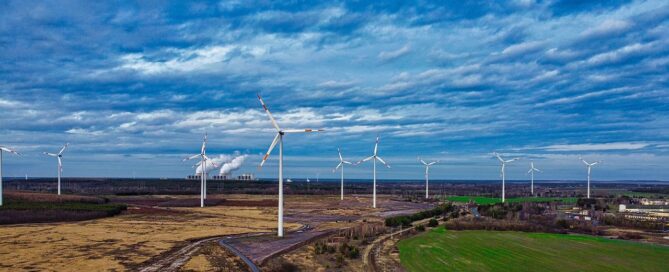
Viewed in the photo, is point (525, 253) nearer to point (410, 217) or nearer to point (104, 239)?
point (410, 217)

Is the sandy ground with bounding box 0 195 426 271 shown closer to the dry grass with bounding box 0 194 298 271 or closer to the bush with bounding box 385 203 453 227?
the dry grass with bounding box 0 194 298 271

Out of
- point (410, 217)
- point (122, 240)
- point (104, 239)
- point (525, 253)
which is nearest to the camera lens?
point (525, 253)

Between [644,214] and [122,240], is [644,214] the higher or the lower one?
the lower one

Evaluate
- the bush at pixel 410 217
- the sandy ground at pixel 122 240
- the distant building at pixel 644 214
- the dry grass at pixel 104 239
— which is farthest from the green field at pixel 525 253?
the distant building at pixel 644 214

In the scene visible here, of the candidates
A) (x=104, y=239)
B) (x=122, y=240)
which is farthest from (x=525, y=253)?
(x=104, y=239)

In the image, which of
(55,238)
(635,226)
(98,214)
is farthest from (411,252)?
(98,214)

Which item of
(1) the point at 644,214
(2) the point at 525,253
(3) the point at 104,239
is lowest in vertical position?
(1) the point at 644,214

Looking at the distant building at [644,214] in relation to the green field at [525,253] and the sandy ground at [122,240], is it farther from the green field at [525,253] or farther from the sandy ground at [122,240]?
the sandy ground at [122,240]
